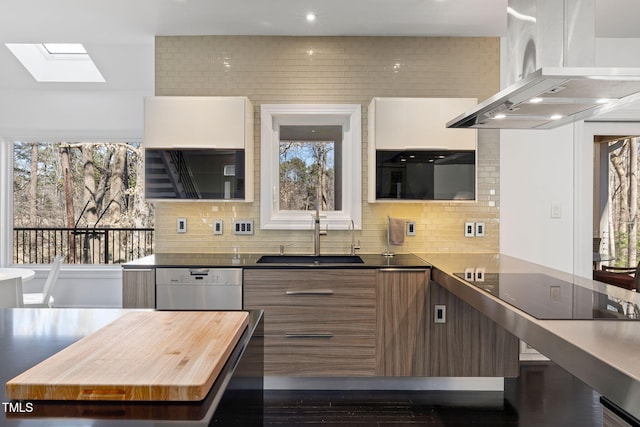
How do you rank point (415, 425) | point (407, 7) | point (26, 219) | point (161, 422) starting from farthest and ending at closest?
point (26, 219), point (407, 7), point (415, 425), point (161, 422)

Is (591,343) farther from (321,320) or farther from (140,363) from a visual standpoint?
(321,320)

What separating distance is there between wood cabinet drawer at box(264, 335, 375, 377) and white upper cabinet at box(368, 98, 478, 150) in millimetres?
1429

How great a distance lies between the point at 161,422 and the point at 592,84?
1.91 m

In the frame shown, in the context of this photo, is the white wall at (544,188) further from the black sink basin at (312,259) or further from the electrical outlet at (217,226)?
the electrical outlet at (217,226)

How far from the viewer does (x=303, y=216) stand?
12.3ft

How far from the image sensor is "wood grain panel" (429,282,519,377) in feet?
10.1

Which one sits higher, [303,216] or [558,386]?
[303,216]

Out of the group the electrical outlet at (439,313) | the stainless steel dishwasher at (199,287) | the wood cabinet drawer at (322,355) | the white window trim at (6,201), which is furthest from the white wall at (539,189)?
the white window trim at (6,201)

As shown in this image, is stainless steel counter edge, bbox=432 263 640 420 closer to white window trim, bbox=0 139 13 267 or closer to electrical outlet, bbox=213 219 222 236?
electrical outlet, bbox=213 219 222 236

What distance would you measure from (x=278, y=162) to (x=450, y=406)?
7.32ft

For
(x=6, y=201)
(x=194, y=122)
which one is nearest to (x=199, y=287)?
(x=194, y=122)

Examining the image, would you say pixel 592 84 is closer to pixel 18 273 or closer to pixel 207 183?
pixel 207 183

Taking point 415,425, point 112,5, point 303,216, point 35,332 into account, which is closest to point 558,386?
point 415,425

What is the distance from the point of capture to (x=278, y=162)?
375 centimetres
